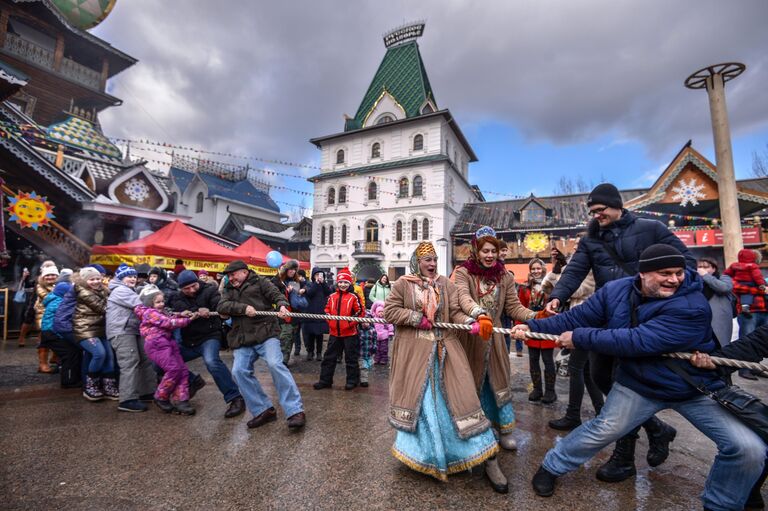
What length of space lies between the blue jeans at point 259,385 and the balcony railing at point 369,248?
2426cm

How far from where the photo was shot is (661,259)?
212 cm

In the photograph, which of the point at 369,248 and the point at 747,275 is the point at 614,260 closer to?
the point at 747,275

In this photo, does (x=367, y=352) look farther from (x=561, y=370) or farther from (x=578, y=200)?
(x=578, y=200)

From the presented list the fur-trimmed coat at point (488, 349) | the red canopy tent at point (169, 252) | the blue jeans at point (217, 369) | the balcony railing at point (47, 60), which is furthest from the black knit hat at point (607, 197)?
the balcony railing at point (47, 60)

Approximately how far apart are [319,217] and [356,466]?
29894 millimetres

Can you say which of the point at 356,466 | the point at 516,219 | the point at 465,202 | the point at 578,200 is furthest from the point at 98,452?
the point at 465,202

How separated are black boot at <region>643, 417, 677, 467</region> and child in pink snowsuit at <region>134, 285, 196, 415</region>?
4862mm

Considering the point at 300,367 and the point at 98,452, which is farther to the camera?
the point at 300,367

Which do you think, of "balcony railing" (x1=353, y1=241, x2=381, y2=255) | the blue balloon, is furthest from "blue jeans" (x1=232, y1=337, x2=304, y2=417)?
"balcony railing" (x1=353, y1=241, x2=381, y2=255)

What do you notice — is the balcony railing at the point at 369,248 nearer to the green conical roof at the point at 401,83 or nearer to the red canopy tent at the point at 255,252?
the green conical roof at the point at 401,83

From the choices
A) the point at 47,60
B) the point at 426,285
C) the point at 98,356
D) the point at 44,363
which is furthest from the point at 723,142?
the point at 47,60

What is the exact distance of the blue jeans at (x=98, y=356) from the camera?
4.64 metres

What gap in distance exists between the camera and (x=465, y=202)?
107 ft

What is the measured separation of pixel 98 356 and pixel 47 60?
23493 mm
